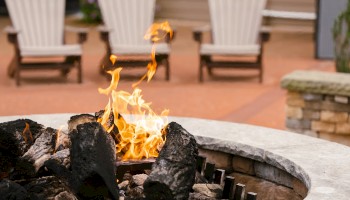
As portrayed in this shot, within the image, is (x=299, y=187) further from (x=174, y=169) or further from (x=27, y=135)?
(x=27, y=135)

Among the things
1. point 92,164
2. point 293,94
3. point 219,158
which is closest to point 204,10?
point 293,94

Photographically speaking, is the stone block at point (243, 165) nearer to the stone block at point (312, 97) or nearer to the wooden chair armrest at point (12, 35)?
the stone block at point (312, 97)

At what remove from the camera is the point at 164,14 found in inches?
554

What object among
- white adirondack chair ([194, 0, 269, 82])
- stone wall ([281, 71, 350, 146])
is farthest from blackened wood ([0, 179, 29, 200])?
white adirondack chair ([194, 0, 269, 82])

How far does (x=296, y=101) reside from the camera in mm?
6055

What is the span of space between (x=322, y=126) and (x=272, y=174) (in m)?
2.33

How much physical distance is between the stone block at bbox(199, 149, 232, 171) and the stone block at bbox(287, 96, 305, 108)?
2109 mm

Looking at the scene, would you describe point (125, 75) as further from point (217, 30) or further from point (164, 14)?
point (164, 14)

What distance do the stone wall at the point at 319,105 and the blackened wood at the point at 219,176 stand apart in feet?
7.36

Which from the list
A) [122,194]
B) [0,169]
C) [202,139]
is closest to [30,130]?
[0,169]

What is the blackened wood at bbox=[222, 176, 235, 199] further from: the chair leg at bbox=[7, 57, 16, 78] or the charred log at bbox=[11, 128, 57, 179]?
the chair leg at bbox=[7, 57, 16, 78]

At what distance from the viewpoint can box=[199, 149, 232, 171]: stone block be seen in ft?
13.1

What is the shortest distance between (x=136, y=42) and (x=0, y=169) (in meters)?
6.06

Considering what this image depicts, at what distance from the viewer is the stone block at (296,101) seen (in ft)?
19.8
